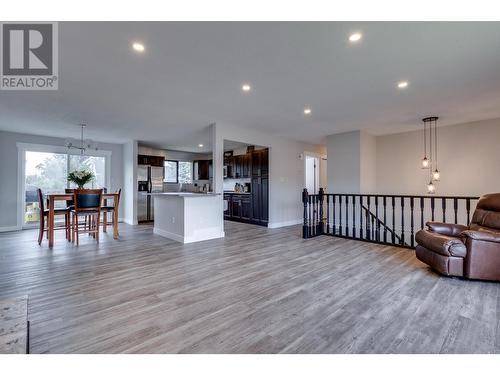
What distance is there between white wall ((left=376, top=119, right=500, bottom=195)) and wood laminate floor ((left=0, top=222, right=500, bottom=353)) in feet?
9.66

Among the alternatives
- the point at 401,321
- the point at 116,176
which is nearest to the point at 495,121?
the point at 401,321

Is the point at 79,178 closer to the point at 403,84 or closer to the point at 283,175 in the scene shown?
the point at 283,175

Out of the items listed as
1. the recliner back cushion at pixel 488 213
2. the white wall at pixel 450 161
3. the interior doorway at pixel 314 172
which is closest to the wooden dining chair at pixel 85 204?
the interior doorway at pixel 314 172

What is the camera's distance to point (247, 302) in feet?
7.28

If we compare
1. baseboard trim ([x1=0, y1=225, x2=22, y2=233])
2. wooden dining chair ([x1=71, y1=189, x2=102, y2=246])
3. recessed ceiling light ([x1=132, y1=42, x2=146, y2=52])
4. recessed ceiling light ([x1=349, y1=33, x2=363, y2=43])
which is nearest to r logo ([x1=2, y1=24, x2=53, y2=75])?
recessed ceiling light ([x1=132, y1=42, x2=146, y2=52])

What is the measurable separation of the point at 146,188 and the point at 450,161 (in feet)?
27.3

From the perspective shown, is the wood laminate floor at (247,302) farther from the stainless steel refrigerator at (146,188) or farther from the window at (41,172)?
the stainless steel refrigerator at (146,188)

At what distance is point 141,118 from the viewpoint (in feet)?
16.0

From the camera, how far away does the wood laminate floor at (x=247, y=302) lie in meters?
1.64

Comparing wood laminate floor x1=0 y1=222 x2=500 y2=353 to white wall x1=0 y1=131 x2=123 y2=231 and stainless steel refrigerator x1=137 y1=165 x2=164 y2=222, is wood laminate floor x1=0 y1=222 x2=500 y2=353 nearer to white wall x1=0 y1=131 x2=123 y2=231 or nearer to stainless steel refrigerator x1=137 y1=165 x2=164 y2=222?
white wall x1=0 y1=131 x2=123 y2=231

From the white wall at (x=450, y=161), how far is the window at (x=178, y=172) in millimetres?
6640

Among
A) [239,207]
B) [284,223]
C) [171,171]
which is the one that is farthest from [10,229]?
[284,223]
